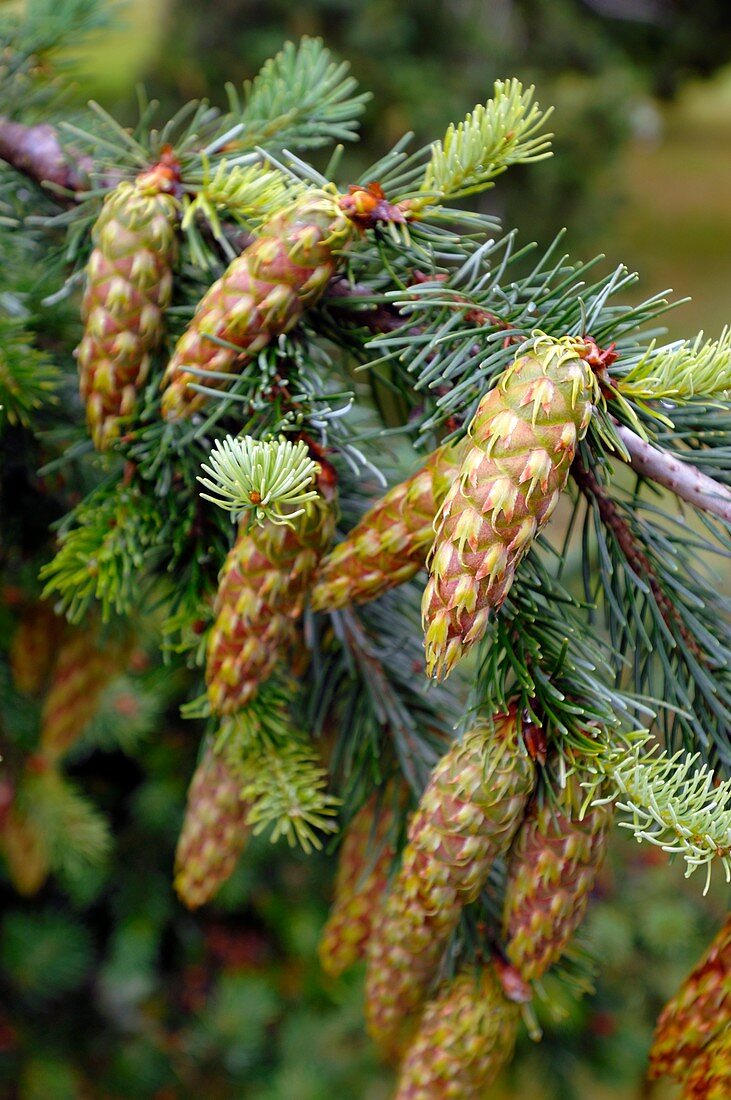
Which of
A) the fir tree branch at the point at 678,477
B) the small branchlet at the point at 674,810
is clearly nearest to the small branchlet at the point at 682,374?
the fir tree branch at the point at 678,477

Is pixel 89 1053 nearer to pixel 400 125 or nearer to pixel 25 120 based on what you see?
pixel 25 120

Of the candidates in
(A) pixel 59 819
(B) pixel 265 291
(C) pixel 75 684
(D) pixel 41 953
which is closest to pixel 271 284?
(B) pixel 265 291

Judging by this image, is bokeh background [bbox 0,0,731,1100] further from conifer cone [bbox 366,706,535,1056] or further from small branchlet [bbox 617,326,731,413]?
small branchlet [bbox 617,326,731,413]

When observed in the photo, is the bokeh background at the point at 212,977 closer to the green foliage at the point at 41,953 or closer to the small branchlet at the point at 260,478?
the green foliage at the point at 41,953

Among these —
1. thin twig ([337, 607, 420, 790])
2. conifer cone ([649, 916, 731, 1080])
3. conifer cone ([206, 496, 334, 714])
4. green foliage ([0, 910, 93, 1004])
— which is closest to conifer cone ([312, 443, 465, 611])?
conifer cone ([206, 496, 334, 714])

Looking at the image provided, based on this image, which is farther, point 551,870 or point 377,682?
point 377,682

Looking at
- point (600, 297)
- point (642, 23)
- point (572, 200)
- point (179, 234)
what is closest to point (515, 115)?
point (600, 297)

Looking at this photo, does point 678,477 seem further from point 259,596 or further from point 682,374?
point 259,596
